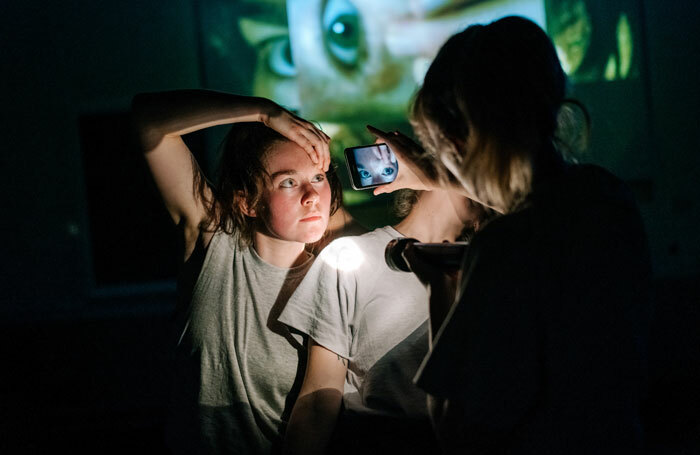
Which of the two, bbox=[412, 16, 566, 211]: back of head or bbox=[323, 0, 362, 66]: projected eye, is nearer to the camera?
bbox=[412, 16, 566, 211]: back of head

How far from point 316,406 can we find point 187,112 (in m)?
0.82

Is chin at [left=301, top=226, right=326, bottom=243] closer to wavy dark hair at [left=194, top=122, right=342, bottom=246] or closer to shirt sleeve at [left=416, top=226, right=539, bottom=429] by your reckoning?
wavy dark hair at [left=194, top=122, right=342, bottom=246]

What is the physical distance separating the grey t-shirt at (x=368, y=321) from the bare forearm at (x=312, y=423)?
0.24 ft

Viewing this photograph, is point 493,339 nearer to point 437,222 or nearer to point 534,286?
point 534,286

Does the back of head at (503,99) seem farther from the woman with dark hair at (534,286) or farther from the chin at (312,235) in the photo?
the chin at (312,235)

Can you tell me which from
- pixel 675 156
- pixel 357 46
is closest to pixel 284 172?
pixel 357 46

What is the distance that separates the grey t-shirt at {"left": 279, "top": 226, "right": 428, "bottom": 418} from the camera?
1153 millimetres

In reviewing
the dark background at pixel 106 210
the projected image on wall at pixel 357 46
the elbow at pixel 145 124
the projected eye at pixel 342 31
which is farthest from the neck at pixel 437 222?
the dark background at pixel 106 210

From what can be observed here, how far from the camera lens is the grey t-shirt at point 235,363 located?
1.22 meters

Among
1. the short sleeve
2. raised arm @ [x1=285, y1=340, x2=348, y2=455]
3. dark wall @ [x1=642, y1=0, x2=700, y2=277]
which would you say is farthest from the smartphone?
dark wall @ [x1=642, y1=0, x2=700, y2=277]

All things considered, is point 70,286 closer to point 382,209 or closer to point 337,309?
point 382,209

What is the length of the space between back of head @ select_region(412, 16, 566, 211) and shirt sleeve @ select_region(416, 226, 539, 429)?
119mm

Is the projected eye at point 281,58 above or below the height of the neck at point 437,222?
above

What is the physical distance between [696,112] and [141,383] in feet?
12.8
